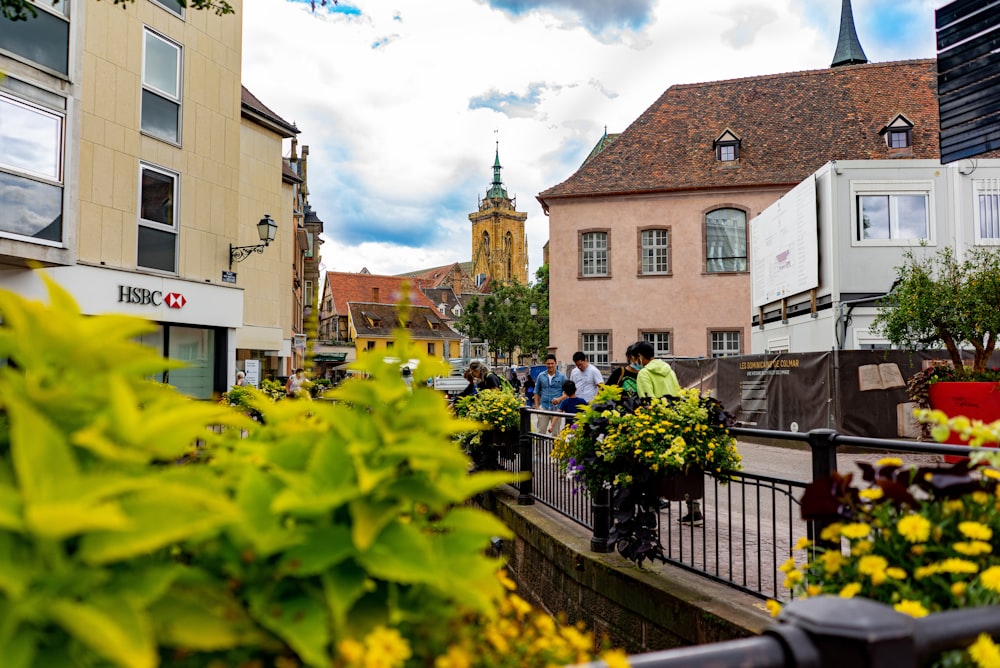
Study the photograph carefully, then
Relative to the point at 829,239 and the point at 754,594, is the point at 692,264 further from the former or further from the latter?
the point at 754,594

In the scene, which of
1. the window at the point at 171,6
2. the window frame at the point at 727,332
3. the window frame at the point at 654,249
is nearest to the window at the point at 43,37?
the window at the point at 171,6

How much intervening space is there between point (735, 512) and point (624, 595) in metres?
3.43

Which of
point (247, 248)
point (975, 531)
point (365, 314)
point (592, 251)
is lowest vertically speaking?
point (975, 531)

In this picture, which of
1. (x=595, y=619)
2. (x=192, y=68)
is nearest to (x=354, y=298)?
(x=192, y=68)

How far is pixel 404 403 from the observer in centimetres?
149

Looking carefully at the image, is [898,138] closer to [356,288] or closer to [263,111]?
[263,111]

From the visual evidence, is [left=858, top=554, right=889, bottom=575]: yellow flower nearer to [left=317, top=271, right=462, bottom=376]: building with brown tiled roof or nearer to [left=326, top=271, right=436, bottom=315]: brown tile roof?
[left=317, top=271, right=462, bottom=376]: building with brown tiled roof

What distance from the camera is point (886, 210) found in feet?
64.8

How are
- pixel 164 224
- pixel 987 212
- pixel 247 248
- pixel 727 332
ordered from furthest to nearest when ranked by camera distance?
1. pixel 727 332
2. pixel 987 212
3. pixel 247 248
4. pixel 164 224

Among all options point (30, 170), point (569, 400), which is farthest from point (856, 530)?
point (30, 170)

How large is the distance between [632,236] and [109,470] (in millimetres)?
32712

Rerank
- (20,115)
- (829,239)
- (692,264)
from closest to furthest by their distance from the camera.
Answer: (20,115) < (829,239) < (692,264)

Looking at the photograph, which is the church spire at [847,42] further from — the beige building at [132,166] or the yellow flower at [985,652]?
the yellow flower at [985,652]

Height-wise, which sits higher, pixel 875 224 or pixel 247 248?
pixel 875 224
